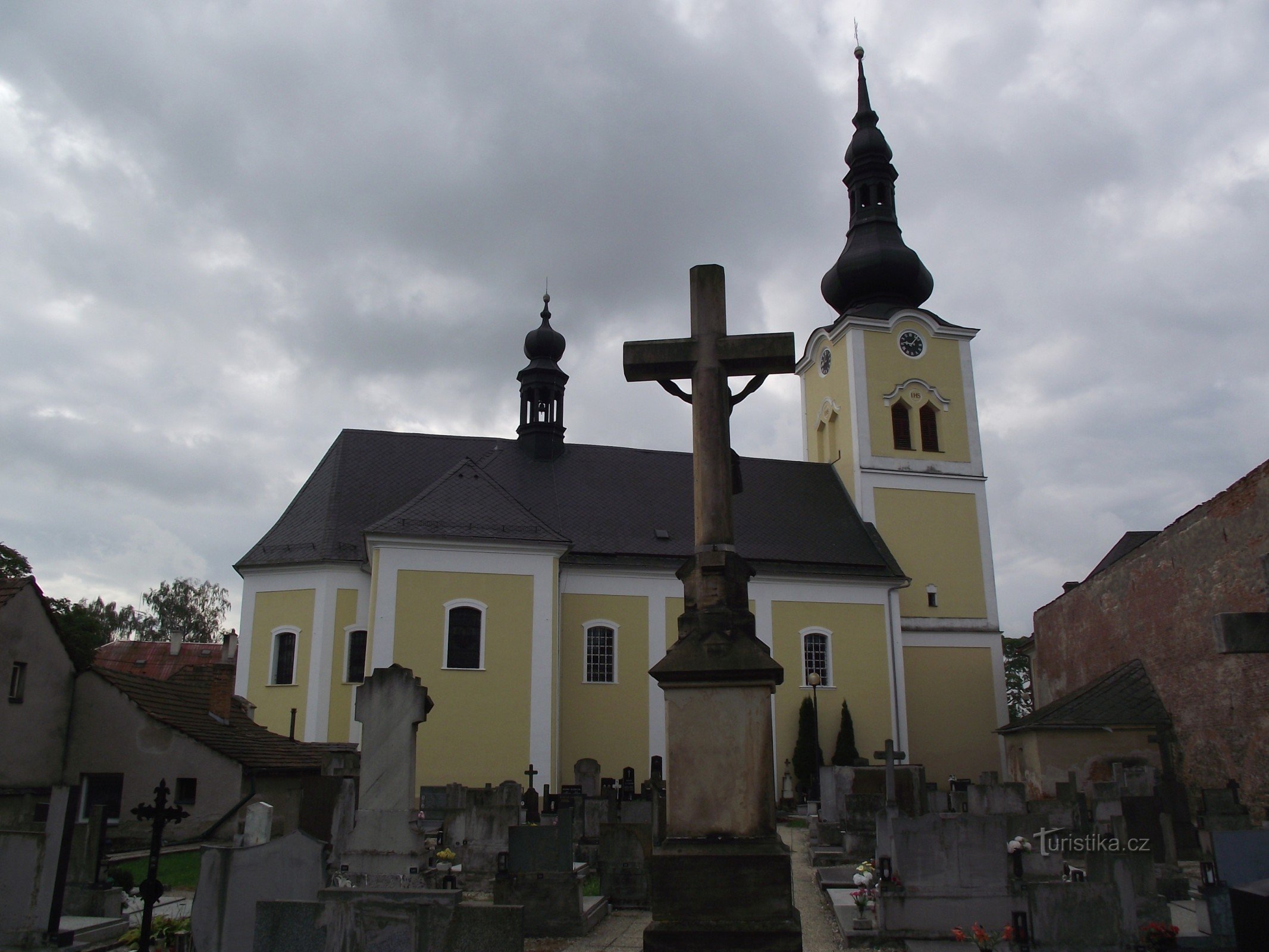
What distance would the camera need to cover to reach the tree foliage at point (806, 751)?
2211 cm

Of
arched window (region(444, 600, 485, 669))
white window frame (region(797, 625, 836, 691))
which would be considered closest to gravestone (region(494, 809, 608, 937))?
arched window (region(444, 600, 485, 669))

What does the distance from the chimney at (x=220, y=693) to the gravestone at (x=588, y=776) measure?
6217mm

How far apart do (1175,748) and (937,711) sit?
7.93 metres

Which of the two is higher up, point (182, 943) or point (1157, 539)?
point (1157, 539)

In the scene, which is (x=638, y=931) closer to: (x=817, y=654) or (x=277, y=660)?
(x=277, y=660)

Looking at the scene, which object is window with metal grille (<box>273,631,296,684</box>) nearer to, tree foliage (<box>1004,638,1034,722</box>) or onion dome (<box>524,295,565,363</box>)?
onion dome (<box>524,295,565,363</box>)

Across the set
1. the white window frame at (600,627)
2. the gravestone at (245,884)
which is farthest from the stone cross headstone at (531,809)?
the white window frame at (600,627)

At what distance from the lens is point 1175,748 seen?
57.1 ft

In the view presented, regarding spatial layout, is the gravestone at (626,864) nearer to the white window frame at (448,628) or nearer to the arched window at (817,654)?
the white window frame at (448,628)

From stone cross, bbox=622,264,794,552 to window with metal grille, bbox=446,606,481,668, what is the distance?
13963 mm

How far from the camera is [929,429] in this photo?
92.4 feet

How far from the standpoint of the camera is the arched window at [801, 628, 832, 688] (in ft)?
78.4

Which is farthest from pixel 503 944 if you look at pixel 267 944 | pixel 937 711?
pixel 937 711

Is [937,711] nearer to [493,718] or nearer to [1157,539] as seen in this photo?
[1157,539]
